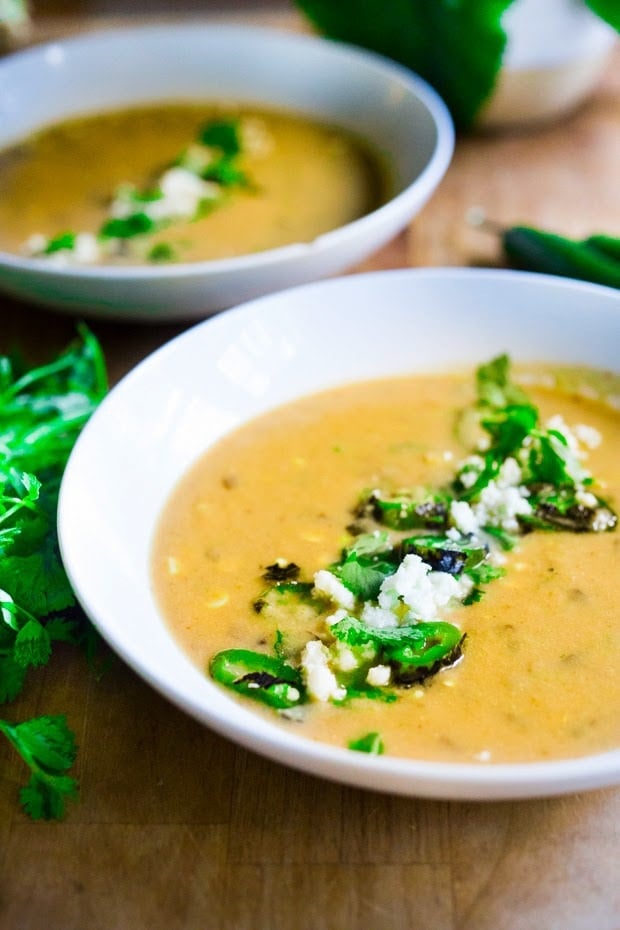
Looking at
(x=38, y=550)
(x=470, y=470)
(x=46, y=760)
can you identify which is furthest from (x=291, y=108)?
(x=46, y=760)

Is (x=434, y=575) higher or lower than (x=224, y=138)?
higher

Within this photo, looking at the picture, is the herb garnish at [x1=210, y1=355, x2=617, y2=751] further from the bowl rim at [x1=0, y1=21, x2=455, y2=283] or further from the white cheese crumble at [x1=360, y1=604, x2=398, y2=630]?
the bowl rim at [x1=0, y1=21, x2=455, y2=283]

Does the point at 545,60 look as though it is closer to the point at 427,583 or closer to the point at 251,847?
the point at 427,583

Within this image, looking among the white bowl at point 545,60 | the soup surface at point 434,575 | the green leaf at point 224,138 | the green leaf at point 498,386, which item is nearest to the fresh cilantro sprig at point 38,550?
the soup surface at point 434,575

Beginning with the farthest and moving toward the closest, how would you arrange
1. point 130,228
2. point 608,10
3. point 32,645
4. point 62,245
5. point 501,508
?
point 130,228
point 62,245
point 608,10
point 501,508
point 32,645

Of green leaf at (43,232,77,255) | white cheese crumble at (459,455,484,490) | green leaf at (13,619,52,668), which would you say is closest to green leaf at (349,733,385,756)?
green leaf at (13,619,52,668)

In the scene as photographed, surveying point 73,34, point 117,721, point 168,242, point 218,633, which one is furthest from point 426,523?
point 73,34

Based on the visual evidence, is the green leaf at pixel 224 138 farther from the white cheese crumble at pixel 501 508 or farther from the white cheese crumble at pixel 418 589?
the white cheese crumble at pixel 418 589
